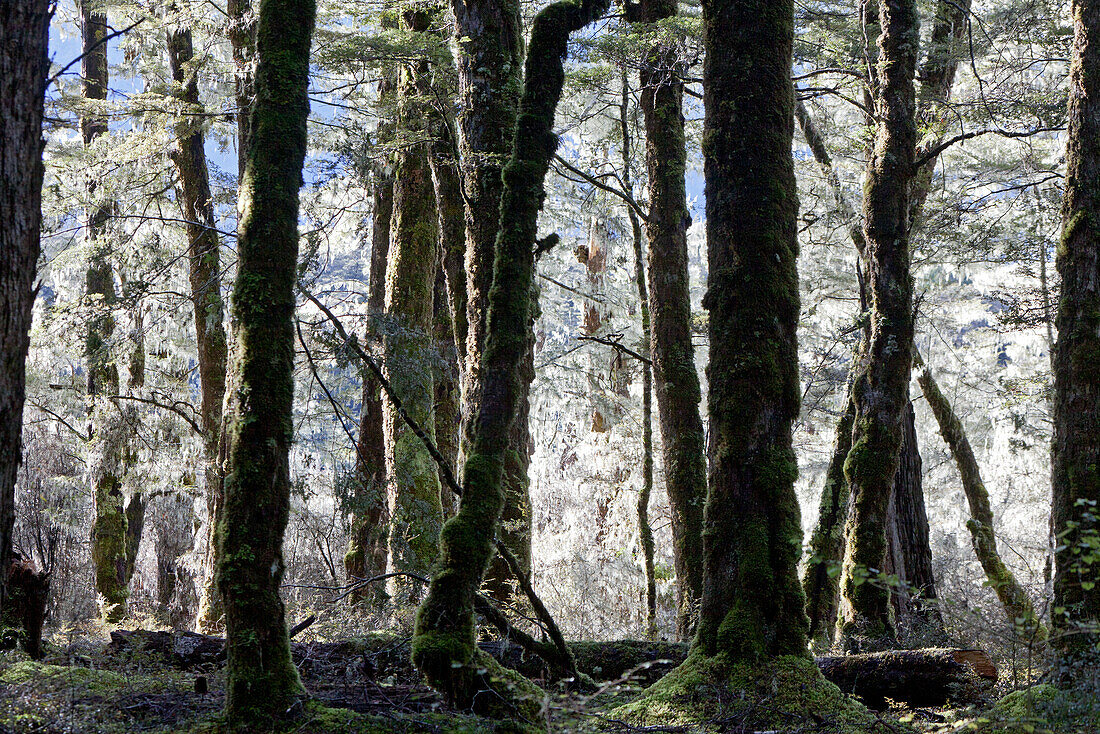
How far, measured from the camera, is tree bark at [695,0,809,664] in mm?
4930

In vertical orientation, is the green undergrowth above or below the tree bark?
below

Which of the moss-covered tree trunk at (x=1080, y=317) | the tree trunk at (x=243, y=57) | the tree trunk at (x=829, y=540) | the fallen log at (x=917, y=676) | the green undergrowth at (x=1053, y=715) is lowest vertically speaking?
the fallen log at (x=917, y=676)

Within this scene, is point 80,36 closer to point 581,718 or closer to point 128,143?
point 128,143

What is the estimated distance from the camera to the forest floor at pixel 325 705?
163 inches

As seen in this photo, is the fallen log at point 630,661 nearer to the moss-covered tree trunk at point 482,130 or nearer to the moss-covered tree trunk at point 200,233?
the moss-covered tree trunk at point 482,130

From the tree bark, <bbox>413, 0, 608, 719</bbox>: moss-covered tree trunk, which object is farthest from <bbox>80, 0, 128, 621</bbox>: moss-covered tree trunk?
the tree bark

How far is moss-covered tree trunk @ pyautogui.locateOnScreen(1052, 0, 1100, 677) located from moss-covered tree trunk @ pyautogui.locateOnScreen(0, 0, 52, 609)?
6.59 m

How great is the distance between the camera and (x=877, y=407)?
8.45 m

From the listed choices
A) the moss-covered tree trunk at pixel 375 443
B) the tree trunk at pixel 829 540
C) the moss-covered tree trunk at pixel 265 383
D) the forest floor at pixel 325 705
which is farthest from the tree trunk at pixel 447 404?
the moss-covered tree trunk at pixel 265 383

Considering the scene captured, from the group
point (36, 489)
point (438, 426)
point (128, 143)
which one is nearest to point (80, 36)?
point (128, 143)

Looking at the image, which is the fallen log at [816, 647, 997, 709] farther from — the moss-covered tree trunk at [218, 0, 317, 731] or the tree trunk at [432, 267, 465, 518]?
the tree trunk at [432, 267, 465, 518]

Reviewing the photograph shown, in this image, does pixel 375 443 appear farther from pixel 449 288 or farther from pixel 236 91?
pixel 236 91

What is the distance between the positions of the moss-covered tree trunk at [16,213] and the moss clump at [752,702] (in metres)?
3.71

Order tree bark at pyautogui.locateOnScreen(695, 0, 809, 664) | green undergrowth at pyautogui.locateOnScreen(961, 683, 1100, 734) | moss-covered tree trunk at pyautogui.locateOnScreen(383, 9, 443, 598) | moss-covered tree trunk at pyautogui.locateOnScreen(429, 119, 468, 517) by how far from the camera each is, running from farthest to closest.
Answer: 1. moss-covered tree trunk at pyautogui.locateOnScreen(383, 9, 443, 598)
2. moss-covered tree trunk at pyautogui.locateOnScreen(429, 119, 468, 517)
3. tree bark at pyautogui.locateOnScreen(695, 0, 809, 664)
4. green undergrowth at pyautogui.locateOnScreen(961, 683, 1100, 734)
